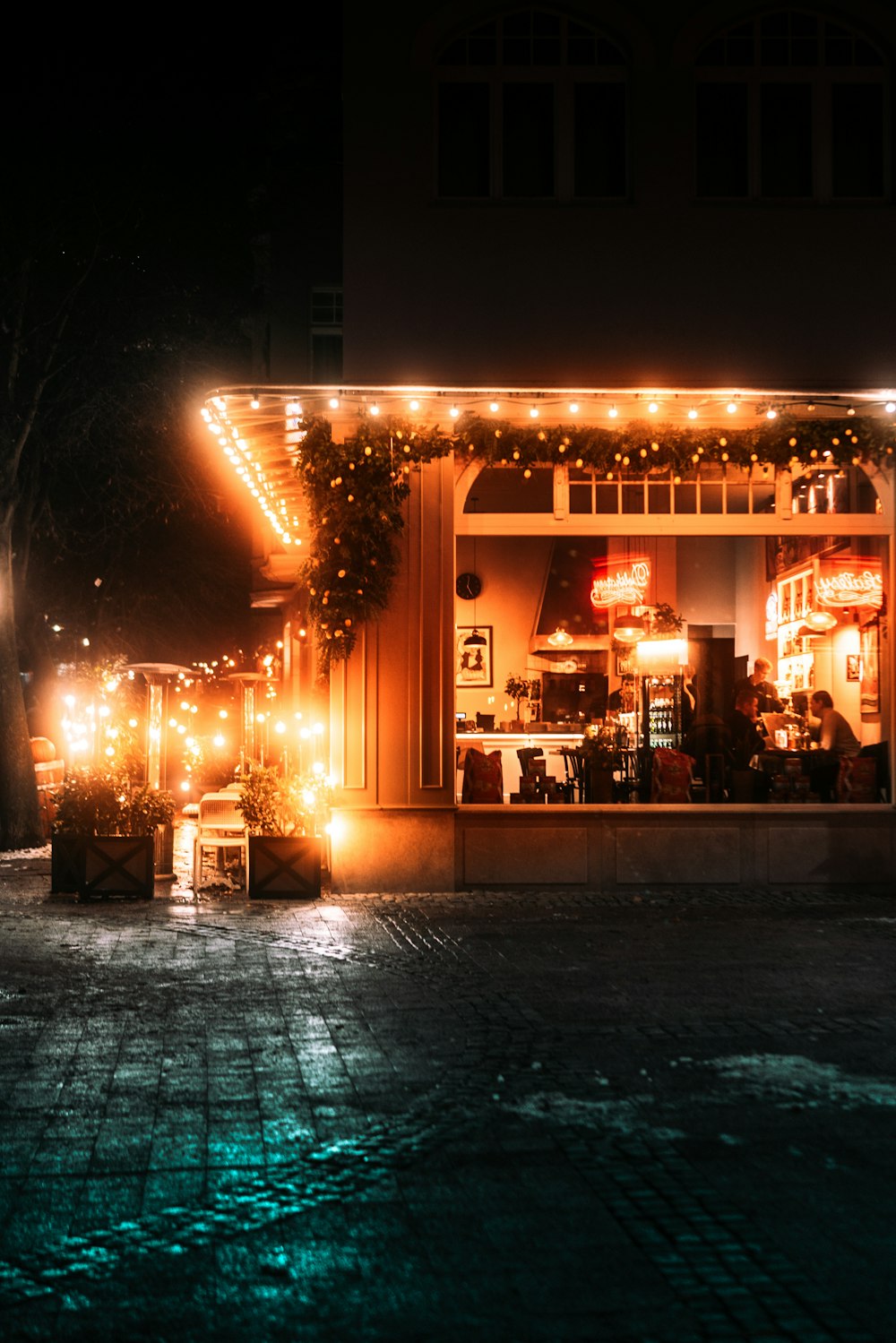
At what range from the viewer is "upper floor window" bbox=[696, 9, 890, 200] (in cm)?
1377

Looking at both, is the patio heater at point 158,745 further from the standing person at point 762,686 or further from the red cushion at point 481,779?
the standing person at point 762,686

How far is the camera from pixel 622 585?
1532 centimetres

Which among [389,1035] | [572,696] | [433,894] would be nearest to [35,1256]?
[389,1035]

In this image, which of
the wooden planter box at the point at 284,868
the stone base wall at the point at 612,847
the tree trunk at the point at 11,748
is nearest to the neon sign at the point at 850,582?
the stone base wall at the point at 612,847

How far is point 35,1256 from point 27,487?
17764 mm

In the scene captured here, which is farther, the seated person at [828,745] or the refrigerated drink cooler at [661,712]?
the refrigerated drink cooler at [661,712]

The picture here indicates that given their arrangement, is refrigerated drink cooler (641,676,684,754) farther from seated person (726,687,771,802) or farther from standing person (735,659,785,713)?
standing person (735,659,785,713)

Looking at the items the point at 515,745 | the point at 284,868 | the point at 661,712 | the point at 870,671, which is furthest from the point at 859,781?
the point at 284,868

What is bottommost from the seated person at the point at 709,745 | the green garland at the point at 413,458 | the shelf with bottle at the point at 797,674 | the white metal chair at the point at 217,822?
the white metal chair at the point at 217,822

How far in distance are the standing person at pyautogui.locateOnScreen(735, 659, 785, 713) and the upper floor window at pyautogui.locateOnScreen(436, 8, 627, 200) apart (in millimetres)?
5023

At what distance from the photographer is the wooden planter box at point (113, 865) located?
1323cm

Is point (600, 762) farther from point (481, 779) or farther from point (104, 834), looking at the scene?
point (104, 834)

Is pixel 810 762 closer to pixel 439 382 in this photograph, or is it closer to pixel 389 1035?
pixel 439 382

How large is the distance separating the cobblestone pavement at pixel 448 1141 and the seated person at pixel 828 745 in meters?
3.56
